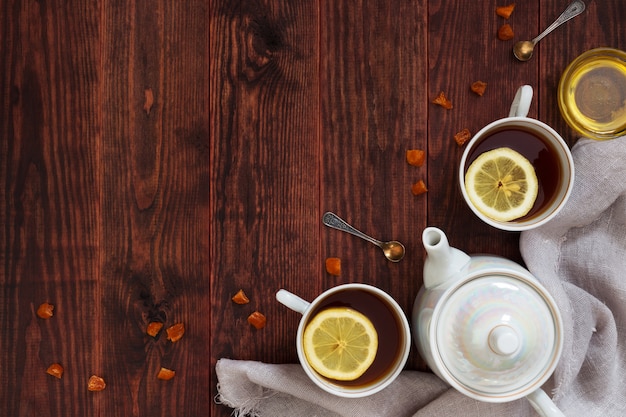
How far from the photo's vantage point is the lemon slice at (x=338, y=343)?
100 centimetres

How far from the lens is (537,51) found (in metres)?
1.12

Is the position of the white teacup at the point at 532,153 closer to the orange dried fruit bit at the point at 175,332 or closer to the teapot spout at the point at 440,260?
the teapot spout at the point at 440,260

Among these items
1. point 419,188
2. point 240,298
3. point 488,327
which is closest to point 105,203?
point 240,298

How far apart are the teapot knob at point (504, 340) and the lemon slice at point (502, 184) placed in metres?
0.20

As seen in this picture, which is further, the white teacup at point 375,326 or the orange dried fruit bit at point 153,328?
the orange dried fruit bit at point 153,328

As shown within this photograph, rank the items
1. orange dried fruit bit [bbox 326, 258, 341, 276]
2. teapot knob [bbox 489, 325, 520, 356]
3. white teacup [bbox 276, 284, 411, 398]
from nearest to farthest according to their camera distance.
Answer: teapot knob [bbox 489, 325, 520, 356]
white teacup [bbox 276, 284, 411, 398]
orange dried fruit bit [bbox 326, 258, 341, 276]

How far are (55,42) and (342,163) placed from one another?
515 millimetres

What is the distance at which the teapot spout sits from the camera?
3.05 feet

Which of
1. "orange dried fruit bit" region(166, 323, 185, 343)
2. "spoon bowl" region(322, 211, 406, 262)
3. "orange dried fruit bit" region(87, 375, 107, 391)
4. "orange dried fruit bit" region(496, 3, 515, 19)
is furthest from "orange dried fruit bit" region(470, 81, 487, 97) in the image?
"orange dried fruit bit" region(87, 375, 107, 391)

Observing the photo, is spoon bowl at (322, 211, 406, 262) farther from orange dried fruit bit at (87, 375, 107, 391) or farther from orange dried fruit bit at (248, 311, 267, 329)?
orange dried fruit bit at (87, 375, 107, 391)

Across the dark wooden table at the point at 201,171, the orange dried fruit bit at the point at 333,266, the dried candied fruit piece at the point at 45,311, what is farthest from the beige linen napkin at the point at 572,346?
the dried candied fruit piece at the point at 45,311

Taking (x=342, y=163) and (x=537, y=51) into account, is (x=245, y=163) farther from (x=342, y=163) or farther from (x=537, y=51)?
(x=537, y=51)

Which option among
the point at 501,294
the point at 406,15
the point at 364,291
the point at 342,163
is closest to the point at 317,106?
the point at 342,163

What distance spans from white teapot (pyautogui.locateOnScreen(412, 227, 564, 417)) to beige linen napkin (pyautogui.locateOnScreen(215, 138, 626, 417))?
11cm
